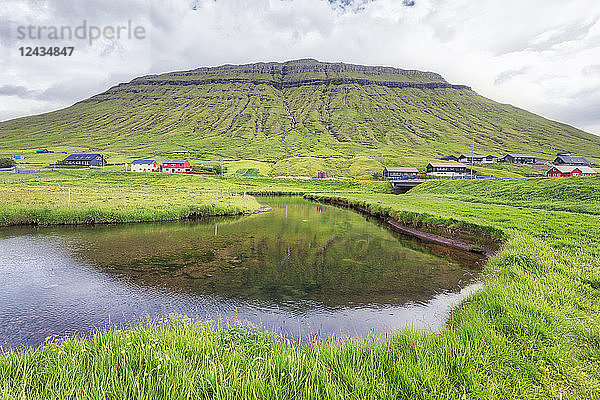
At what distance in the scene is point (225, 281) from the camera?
17.9 meters

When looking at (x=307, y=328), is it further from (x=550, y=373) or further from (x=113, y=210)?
(x=113, y=210)

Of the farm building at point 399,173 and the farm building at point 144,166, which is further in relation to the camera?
the farm building at point 144,166

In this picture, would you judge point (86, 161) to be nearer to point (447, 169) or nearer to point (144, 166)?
point (144, 166)

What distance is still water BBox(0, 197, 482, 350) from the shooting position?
12930 millimetres

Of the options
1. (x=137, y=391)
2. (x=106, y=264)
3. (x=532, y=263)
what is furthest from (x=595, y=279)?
(x=106, y=264)

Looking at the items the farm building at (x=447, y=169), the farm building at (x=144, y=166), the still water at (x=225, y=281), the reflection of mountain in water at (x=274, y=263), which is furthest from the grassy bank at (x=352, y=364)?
the farm building at (x=144, y=166)

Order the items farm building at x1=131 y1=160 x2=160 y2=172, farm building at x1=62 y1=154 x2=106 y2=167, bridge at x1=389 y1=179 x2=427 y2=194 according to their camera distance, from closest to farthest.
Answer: bridge at x1=389 y1=179 x2=427 y2=194
farm building at x1=131 y1=160 x2=160 y2=172
farm building at x1=62 y1=154 x2=106 y2=167

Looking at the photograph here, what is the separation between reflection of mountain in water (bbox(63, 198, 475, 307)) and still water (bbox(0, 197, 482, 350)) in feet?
0.24

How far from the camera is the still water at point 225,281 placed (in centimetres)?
1293

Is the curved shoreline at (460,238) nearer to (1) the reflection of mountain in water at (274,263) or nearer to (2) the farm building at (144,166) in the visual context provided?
(1) the reflection of mountain in water at (274,263)

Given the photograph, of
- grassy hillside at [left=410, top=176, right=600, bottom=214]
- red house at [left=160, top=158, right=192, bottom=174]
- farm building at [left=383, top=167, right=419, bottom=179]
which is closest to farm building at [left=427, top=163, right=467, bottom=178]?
farm building at [left=383, top=167, right=419, bottom=179]

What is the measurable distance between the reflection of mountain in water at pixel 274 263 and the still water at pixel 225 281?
0.07 metres

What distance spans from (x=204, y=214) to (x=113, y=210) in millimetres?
10556

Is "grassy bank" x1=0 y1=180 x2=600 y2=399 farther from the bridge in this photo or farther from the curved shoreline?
the bridge
